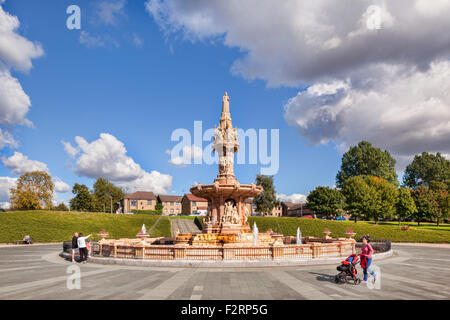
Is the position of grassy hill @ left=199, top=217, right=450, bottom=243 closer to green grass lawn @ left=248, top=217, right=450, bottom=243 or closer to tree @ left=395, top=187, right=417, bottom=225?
green grass lawn @ left=248, top=217, right=450, bottom=243

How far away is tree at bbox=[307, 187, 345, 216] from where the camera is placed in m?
66.1

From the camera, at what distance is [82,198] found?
259 feet

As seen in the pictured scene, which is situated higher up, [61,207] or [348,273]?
[348,273]

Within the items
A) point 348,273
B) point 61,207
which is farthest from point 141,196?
point 348,273

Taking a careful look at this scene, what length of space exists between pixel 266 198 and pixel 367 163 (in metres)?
31.8

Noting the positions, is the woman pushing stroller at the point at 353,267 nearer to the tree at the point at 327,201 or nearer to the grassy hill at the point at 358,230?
the grassy hill at the point at 358,230

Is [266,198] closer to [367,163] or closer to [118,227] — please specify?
[367,163]

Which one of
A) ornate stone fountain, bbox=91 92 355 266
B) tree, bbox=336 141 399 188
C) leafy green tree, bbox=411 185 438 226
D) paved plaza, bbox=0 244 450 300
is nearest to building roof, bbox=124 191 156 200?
tree, bbox=336 141 399 188

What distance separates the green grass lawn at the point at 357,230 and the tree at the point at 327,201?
26.0 metres

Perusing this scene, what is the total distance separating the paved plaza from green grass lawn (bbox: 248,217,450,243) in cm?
2330

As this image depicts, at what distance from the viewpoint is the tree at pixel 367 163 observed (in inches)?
2997

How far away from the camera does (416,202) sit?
62031 millimetres
